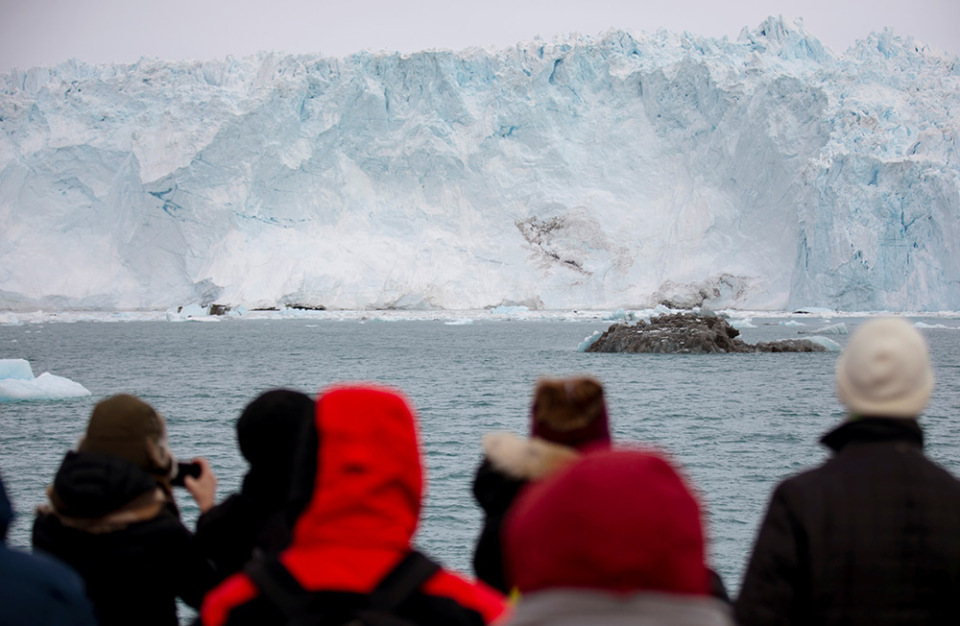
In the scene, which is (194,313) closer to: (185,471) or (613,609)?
(185,471)

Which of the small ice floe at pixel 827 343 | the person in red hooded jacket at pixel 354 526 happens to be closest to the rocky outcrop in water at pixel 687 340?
the small ice floe at pixel 827 343

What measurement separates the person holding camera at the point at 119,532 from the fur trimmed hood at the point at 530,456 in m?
0.89

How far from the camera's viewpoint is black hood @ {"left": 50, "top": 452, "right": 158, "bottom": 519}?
210 centimetres

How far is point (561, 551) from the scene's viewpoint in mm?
967

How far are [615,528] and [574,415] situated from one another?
860 millimetres

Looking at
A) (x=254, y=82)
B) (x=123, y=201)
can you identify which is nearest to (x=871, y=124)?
(x=254, y=82)

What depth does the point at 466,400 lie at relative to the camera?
16.6 meters

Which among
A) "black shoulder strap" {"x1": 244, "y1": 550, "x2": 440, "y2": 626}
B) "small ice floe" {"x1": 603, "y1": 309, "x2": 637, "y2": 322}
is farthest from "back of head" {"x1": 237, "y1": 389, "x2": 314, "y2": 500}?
"small ice floe" {"x1": 603, "y1": 309, "x2": 637, "y2": 322}

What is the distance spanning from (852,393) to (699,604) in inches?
36.8

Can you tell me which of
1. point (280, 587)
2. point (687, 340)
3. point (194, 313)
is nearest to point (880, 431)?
point (280, 587)

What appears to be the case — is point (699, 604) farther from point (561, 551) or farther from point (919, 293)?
point (919, 293)

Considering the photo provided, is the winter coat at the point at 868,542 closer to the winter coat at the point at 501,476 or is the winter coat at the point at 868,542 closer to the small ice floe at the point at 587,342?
the winter coat at the point at 501,476

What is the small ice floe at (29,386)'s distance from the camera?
1585 cm

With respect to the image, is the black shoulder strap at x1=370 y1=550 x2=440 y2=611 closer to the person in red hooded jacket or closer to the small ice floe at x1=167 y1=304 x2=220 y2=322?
the person in red hooded jacket
